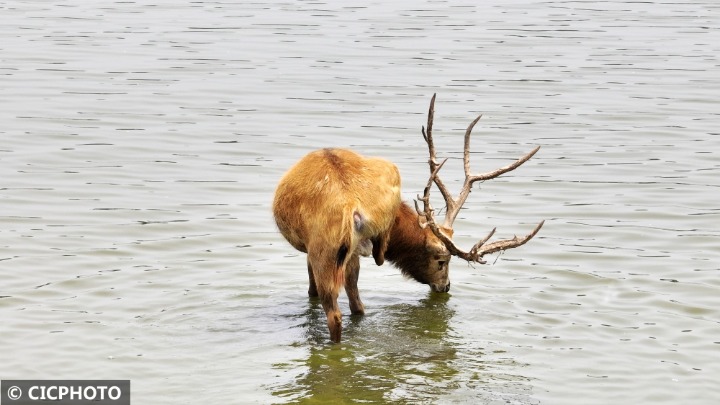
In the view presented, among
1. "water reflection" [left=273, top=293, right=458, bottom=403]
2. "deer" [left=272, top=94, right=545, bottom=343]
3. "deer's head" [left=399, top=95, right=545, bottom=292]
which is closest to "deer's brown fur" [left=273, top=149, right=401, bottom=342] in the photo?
"deer" [left=272, top=94, right=545, bottom=343]

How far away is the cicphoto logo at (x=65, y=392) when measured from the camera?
25.7 ft

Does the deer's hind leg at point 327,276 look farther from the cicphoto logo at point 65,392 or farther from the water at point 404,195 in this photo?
the cicphoto logo at point 65,392

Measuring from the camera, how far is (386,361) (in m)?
8.70

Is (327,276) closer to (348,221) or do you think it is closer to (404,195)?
(348,221)

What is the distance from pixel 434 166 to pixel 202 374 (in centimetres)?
234

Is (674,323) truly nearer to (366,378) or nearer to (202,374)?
(366,378)

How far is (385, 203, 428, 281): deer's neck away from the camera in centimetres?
981

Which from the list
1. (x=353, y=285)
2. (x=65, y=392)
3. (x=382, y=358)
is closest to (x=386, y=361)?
(x=382, y=358)

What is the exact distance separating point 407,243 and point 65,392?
2955mm

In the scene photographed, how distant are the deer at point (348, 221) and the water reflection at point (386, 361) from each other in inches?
8.6

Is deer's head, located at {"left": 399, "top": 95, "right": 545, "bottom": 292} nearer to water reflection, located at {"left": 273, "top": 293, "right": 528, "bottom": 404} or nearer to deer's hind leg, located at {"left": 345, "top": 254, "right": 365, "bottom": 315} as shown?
water reflection, located at {"left": 273, "top": 293, "right": 528, "bottom": 404}

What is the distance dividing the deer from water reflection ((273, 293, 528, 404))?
219 mm

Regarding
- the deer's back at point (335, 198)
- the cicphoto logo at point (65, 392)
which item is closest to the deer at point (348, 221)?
the deer's back at point (335, 198)

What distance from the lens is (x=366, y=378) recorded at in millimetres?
8328
